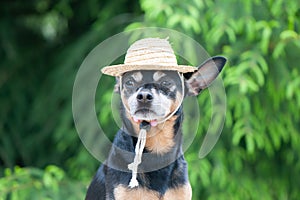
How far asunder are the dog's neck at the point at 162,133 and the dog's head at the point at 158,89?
1.9 inches

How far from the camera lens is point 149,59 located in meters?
1.64

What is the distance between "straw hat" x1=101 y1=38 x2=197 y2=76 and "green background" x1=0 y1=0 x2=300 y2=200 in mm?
1629

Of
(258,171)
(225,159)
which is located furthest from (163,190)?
(258,171)

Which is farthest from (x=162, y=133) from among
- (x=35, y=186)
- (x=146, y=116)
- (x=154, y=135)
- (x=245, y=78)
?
(x=35, y=186)

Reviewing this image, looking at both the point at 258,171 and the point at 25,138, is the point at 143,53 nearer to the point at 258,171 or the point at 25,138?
the point at 258,171

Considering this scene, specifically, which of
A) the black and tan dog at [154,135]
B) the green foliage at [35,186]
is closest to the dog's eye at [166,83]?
the black and tan dog at [154,135]

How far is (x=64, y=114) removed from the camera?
13.4ft

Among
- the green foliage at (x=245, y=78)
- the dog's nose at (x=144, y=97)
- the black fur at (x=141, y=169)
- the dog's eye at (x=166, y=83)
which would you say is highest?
the green foliage at (x=245, y=78)

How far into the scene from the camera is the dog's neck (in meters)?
1.73

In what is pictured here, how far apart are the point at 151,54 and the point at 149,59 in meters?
0.02

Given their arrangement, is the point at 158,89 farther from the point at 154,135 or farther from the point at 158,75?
the point at 154,135

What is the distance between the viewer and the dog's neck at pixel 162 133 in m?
1.73

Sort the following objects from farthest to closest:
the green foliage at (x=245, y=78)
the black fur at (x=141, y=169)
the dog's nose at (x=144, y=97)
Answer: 1. the green foliage at (x=245, y=78)
2. the black fur at (x=141, y=169)
3. the dog's nose at (x=144, y=97)

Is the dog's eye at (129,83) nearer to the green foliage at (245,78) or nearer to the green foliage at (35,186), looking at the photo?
the green foliage at (245,78)
